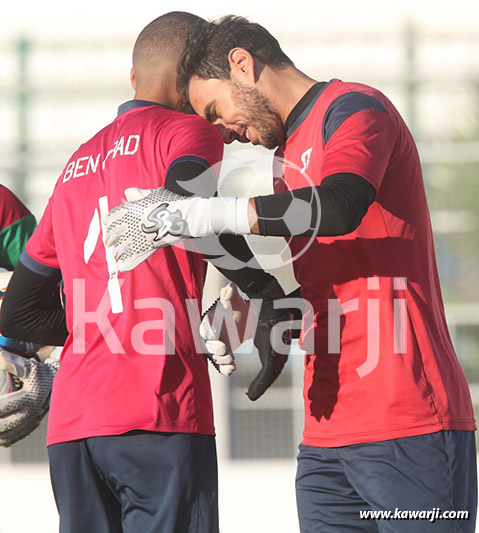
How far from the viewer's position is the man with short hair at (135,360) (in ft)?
6.94

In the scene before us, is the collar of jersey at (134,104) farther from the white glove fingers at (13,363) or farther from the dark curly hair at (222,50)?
the white glove fingers at (13,363)

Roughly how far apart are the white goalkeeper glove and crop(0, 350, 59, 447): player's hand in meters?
0.99

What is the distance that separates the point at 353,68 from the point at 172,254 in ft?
25.9

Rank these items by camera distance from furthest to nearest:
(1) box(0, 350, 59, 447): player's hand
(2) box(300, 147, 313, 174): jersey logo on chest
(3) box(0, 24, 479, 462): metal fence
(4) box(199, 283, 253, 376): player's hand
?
(3) box(0, 24, 479, 462): metal fence < (1) box(0, 350, 59, 447): player's hand < (2) box(300, 147, 313, 174): jersey logo on chest < (4) box(199, 283, 253, 376): player's hand

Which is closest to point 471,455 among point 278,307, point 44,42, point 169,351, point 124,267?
point 278,307

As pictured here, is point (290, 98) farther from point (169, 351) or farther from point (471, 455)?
point (471, 455)

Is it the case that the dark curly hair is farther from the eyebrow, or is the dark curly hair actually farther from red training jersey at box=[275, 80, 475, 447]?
red training jersey at box=[275, 80, 475, 447]

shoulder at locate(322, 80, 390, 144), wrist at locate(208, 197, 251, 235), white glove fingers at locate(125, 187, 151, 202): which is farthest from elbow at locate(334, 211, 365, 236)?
white glove fingers at locate(125, 187, 151, 202)

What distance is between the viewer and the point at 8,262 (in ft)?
10.8

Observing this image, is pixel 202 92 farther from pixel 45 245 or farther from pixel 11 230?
pixel 11 230

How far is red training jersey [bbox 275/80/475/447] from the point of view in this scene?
214cm

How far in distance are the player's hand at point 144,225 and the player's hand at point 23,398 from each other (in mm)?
956

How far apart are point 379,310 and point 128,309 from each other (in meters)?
0.58

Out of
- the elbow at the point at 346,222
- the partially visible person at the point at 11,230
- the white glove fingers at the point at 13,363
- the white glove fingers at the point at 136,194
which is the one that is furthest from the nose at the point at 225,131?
the partially visible person at the point at 11,230
